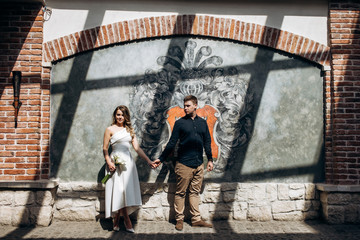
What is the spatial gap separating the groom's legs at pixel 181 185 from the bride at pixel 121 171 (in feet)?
1.35

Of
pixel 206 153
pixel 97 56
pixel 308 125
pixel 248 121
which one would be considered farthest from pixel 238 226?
pixel 97 56

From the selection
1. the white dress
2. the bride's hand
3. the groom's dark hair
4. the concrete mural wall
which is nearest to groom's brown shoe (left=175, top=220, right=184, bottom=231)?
the white dress

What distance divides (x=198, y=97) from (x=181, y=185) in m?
1.40

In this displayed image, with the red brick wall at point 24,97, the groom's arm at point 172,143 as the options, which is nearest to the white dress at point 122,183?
the groom's arm at point 172,143

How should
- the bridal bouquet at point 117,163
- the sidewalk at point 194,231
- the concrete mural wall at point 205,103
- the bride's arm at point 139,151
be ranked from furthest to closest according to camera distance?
the concrete mural wall at point 205,103 < the bride's arm at point 139,151 < the bridal bouquet at point 117,163 < the sidewalk at point 194,231

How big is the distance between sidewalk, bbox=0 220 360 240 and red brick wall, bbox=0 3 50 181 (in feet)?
2.77

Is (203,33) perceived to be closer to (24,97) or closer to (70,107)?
(70,107)

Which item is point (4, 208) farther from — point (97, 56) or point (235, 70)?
point (235, 70)

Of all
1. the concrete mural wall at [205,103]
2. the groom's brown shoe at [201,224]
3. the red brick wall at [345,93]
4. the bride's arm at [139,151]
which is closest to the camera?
the groom's brown shoe at [201,224]

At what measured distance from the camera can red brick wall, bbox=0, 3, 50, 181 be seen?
16.2ft

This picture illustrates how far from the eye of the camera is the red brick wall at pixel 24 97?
4926 millimetres

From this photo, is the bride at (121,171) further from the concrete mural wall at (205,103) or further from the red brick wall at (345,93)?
the red brick wall at (345,93)

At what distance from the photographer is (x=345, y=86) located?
16.8 ft

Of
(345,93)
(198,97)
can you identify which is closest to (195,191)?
(198,97)
